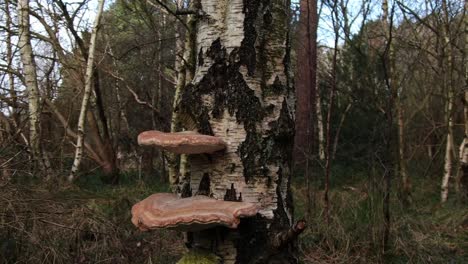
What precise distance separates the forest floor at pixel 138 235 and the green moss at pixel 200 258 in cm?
245

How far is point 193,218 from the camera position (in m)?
1.76

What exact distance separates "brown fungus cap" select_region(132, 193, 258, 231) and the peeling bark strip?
178mm

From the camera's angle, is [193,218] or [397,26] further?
[397,26]

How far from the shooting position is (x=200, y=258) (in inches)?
80.0

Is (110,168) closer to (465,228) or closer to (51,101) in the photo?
(51,101)

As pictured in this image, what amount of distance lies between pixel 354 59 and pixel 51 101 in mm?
8711

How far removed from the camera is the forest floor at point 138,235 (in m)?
4.05

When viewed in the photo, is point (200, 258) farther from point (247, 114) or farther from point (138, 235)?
point (138, 235)

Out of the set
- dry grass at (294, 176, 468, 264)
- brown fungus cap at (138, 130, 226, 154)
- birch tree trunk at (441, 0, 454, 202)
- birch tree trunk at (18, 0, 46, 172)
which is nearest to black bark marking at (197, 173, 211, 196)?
brown fungus cap at (138, 130, 226, 154)

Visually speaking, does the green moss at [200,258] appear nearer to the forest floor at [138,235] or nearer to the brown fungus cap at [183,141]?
the brown fungus cap at [183,141]

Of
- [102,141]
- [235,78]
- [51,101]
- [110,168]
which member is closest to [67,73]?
[51,101]

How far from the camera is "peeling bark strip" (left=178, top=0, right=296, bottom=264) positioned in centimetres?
204

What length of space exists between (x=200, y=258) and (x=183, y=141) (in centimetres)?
59

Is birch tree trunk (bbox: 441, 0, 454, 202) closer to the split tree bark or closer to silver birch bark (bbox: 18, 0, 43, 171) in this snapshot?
the split tree bark
